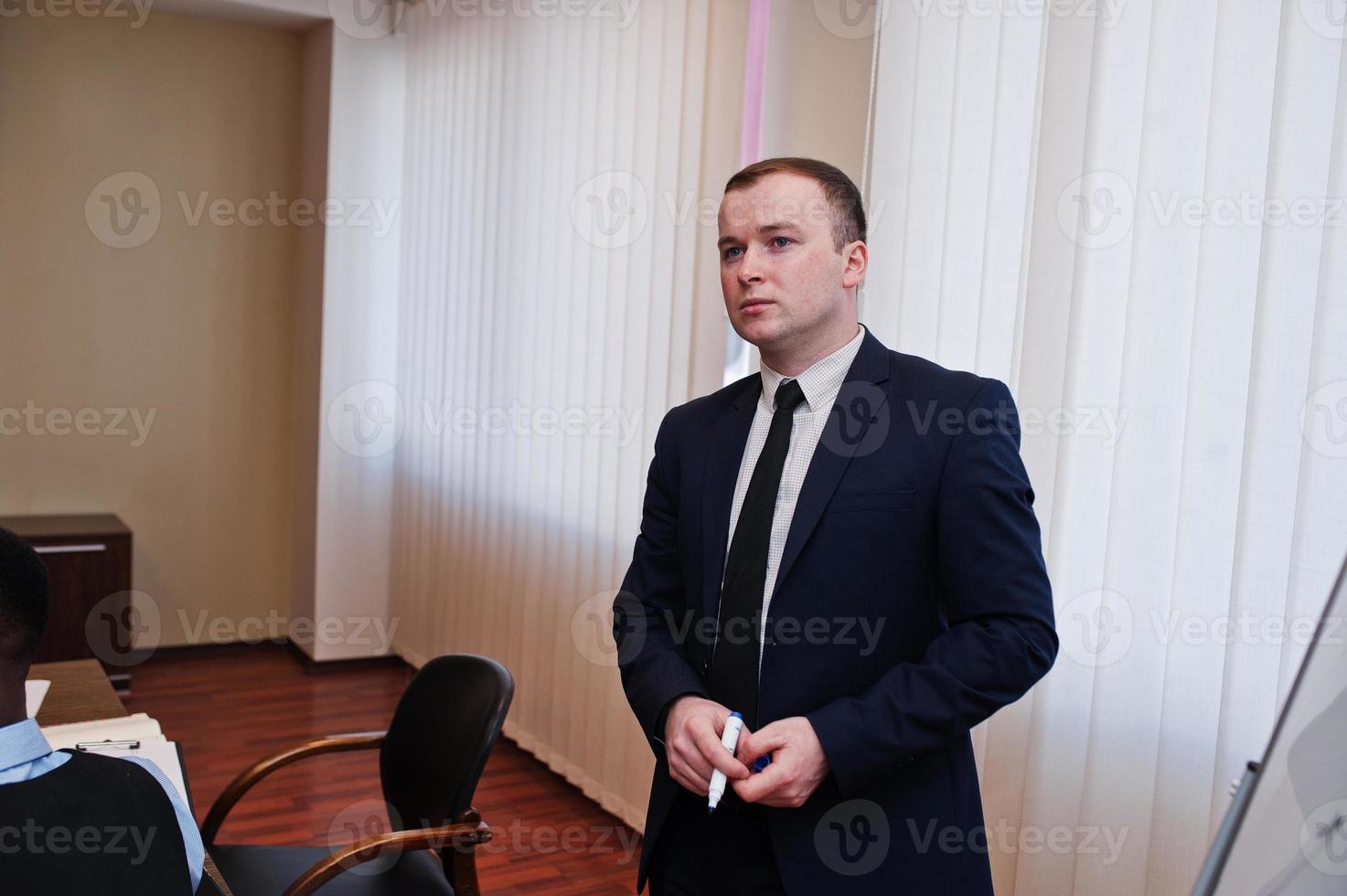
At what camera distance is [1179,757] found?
2047 millimetres

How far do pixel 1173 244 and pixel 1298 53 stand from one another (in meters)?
0.37

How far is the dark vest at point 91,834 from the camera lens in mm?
1337

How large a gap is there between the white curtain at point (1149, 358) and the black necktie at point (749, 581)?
2.86ft

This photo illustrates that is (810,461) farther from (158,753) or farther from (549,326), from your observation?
(549,326)

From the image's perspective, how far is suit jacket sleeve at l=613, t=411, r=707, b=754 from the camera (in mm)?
1648

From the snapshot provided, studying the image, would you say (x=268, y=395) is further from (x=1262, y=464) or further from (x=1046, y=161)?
(x=1262, y=464)

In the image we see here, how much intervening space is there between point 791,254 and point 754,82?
2.08 metres

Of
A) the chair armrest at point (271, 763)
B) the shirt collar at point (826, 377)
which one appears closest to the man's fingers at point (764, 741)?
the shirt collar at point (826, 377)

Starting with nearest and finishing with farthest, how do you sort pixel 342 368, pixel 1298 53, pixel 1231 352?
pixel 1298 53 < pixel 1231 352 < pixel 342 368

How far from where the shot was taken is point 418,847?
2096mm

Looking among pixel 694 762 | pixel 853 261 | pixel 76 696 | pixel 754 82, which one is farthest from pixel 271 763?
pixel 754 82

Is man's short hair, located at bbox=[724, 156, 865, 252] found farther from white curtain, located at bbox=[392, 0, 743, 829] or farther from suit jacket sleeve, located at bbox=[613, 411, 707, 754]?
white curtain, located at bbox=[392, 0, 743, 829]

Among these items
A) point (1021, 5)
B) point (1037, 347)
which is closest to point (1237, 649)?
point (1037, 347)

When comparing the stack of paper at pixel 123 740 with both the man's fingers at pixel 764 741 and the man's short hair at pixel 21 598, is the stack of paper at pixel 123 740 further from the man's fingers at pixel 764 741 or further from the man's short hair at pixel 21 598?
the man's fingers at pixel 764 741
